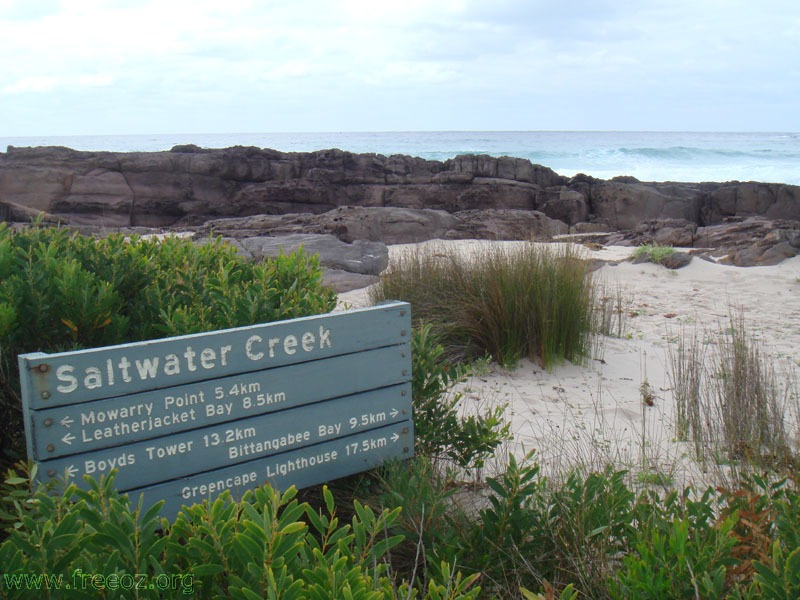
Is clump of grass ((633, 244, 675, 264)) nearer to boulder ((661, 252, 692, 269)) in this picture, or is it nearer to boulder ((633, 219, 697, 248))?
boulder ((661, 252, 692, 269))

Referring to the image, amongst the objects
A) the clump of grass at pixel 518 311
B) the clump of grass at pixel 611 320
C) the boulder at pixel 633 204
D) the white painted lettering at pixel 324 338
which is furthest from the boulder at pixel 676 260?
the boulder at pixel 633 204

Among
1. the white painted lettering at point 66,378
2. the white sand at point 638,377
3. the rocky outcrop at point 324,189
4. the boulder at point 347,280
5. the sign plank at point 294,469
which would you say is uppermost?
the rocky outcrop at point 324,189

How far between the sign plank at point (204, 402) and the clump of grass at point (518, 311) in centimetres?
248

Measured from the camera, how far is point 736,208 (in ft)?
62.5

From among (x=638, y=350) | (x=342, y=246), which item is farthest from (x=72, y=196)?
(x=638, y=350)

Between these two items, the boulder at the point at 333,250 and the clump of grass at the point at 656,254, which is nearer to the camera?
the boulder at the point at 333,250

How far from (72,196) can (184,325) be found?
17931 millimetres

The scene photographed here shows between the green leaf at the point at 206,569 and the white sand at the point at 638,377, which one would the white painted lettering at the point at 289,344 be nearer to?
the green leaf at the point at 206,569

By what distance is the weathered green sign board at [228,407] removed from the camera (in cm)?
185

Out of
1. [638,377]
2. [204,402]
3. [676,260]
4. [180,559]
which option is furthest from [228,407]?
[676,260]

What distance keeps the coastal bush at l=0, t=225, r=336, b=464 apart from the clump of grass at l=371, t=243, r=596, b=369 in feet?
6.65

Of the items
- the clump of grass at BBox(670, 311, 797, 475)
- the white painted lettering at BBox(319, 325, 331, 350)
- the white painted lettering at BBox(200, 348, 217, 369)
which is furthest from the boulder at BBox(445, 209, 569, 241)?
the white painted lettering at BBox(200, 348, 217, 369)

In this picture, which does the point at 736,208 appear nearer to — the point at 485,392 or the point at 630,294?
the point at 630,294

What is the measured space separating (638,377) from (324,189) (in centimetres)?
1552
